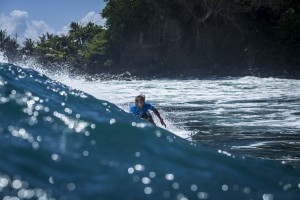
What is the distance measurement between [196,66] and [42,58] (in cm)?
2819

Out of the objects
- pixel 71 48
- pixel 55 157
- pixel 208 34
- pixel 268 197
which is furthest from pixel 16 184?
pixel 71 48

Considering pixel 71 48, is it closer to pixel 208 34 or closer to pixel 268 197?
pixel 208 34

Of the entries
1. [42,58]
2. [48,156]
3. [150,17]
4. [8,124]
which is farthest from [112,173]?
[42,58]

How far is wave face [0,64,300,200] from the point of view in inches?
124

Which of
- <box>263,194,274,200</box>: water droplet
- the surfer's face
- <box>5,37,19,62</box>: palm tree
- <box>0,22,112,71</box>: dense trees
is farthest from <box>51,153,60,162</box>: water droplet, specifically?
<box>5,37,19,62</box>: palm tree

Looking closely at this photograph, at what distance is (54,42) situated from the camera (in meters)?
62.8

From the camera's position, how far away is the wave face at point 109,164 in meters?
3.15

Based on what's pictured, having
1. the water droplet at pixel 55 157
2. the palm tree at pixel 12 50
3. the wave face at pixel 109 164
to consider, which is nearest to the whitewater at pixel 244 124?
the wave face at pixel 109 164

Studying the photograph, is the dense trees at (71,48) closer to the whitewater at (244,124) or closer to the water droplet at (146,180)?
the whitewater at (244,124)

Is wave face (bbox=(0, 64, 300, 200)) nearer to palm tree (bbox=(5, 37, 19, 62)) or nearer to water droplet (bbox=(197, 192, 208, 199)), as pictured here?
water droplet (bbox=(197, 192, 208, 199))

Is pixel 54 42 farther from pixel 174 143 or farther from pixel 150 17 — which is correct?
pixel 174 143

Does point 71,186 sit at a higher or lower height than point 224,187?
higher

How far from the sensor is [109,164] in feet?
11.7

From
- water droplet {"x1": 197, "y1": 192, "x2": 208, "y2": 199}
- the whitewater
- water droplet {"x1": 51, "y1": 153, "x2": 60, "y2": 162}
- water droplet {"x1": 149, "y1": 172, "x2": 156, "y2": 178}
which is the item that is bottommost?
the whitewater
